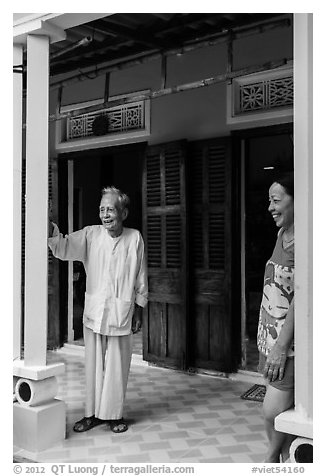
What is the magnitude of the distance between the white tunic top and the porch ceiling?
1.50 m

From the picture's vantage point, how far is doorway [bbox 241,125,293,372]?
484cm

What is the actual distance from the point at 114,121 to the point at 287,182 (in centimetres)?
345

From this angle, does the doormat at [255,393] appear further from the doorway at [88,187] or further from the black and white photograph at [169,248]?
the doorway at [88,187]

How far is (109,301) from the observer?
3619mm

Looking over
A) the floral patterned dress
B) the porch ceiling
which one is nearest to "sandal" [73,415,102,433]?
the floral patterned dress

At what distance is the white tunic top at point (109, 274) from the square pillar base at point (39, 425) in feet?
2.04

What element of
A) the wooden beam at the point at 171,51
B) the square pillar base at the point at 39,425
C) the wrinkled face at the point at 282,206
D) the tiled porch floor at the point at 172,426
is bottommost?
the tiled porch floor at the point at 172,426

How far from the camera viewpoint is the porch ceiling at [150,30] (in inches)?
163

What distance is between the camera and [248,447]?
10.6 feet

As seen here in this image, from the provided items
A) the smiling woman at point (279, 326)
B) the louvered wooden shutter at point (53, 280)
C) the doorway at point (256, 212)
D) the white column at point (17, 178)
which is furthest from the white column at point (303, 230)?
the louvered wooden shutter at point (53, 280)

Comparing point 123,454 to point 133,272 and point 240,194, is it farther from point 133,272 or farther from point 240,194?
point 240,194

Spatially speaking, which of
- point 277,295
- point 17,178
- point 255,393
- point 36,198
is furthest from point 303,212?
point 255,393
